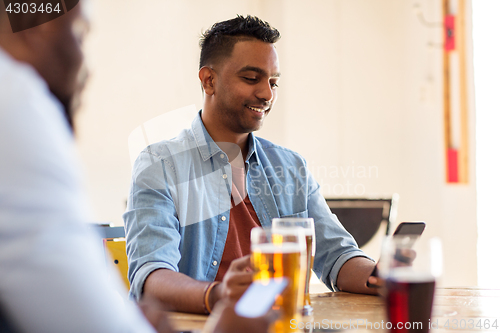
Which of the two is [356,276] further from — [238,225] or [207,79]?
[207,79]

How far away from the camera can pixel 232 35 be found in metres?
1.69

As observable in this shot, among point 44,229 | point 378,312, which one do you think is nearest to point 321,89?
point 378,312

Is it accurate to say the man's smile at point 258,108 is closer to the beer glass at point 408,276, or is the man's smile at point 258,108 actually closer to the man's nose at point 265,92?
the man's nose at point 265,92

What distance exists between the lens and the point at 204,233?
1.38 m

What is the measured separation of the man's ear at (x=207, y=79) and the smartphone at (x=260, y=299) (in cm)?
115

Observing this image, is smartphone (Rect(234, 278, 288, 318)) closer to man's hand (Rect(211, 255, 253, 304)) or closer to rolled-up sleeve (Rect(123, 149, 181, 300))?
man's hand (Rect(211, 255, 253, 304))

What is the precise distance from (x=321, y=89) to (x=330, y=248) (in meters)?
3.10

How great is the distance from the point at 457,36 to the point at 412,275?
330cm

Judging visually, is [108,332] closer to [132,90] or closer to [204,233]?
[204,233]

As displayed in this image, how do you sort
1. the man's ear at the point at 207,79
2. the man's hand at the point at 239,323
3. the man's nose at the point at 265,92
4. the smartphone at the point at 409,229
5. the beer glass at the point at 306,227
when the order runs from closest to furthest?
the man's hand at the point at 239,323 → the beer glass at the point at 306,227 → the smartphone at the point at 409,229 → the man's nose at the point at 265,92 → the man's ear at the point at 207,79

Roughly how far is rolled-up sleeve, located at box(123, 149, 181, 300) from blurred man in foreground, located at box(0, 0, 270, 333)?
683 millimetres

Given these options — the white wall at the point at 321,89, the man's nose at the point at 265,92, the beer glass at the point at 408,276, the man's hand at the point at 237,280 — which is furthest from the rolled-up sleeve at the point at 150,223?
the white wall at the point at 321,89

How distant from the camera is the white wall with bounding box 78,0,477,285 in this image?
12.7 ft

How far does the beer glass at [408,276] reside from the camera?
576 millimetres
